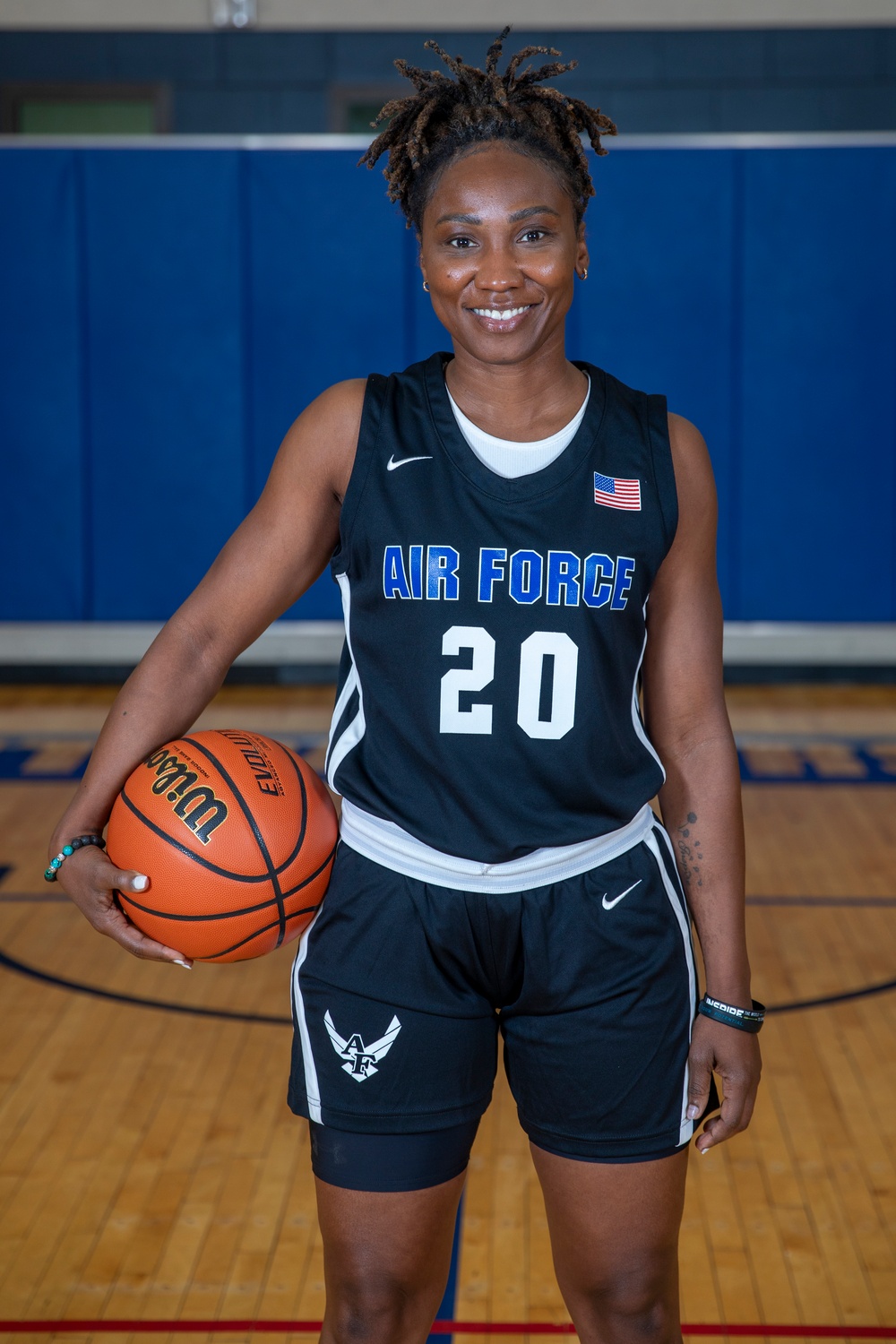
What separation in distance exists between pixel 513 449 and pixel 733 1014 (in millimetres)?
596

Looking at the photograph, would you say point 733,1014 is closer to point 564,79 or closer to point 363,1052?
point 363,1052

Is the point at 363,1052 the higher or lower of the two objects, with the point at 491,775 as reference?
lower

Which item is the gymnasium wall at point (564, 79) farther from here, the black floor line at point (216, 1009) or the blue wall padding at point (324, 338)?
the black floor line at point (216, 1009)

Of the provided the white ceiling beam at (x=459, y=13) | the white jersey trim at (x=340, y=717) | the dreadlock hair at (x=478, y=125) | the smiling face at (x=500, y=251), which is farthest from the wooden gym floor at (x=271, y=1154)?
the white ceiling beam at (x=459, y=13)

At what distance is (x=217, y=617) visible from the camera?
1.41 meters

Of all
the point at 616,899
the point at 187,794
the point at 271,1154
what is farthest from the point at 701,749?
the point at 271,1154

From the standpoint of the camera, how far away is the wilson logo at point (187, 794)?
54.5 inches

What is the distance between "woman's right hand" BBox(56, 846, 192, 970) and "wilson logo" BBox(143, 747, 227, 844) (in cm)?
8

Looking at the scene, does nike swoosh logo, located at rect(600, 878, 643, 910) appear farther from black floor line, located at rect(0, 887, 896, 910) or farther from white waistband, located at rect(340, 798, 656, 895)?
black floor line, located at rect(0, 887, 896, 910)

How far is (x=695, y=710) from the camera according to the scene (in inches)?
56.2

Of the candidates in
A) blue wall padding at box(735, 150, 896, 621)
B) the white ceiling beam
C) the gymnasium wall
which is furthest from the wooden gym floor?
the white ceiling beam

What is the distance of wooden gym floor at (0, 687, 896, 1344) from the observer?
2.07m

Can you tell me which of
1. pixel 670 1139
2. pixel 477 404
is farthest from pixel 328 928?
pixel 477 404

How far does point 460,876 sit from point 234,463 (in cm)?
508
